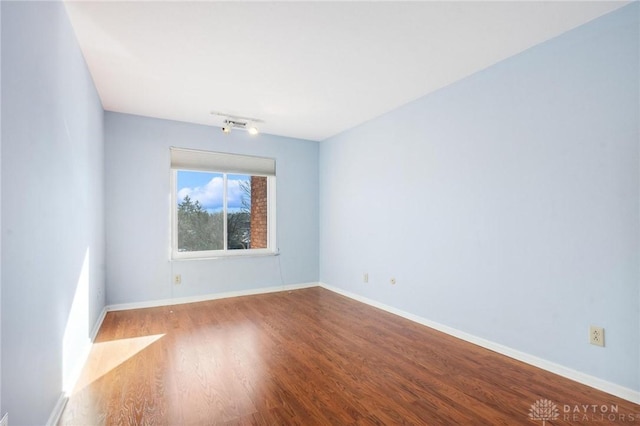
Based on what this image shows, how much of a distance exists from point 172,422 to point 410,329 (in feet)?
7.76

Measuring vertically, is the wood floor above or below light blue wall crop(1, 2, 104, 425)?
below

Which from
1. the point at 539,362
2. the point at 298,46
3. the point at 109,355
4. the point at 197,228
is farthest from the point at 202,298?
the point at 539,362

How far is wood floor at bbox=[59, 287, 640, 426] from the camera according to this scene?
185 cm

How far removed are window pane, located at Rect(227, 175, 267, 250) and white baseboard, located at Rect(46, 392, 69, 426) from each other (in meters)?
2.90

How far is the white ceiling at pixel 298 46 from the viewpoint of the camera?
208 centimetres

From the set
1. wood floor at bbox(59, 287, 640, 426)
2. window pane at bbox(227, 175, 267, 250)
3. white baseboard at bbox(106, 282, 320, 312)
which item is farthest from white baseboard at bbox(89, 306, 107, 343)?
window pane at bbox(227, 175, 267, 250)

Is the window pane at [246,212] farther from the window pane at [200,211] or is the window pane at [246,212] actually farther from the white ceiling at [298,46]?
the white ceiling at [298,46]

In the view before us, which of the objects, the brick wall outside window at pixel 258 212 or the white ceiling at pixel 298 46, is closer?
the white ceiling at pixel 298 46

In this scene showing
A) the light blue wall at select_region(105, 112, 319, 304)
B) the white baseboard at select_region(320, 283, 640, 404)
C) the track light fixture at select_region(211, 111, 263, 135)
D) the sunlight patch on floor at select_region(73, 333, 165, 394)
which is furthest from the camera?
the track light fixture at select_region(211, 111, 263, 135)

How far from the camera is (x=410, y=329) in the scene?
10.8ft

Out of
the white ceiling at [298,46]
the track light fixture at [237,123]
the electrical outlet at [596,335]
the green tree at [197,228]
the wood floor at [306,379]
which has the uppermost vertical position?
the white ceiling at [298,46]

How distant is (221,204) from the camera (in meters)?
4.73

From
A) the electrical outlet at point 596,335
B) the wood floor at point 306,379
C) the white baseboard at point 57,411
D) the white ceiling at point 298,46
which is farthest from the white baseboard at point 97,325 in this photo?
the electrical outlet at point 596,335

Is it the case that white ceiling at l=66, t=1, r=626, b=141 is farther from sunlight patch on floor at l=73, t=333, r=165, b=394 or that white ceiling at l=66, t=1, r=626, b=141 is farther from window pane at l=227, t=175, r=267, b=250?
sunlight patch on floor at l=73, t=333, r=165, b=394
